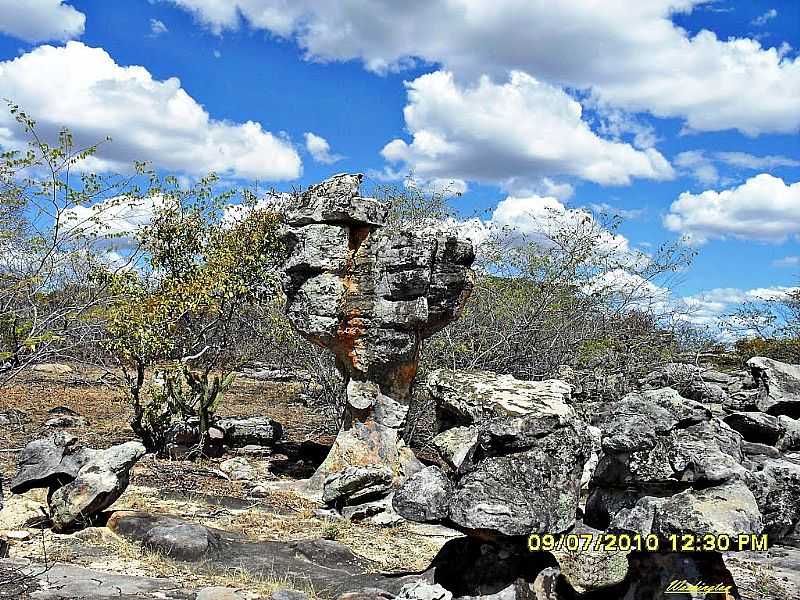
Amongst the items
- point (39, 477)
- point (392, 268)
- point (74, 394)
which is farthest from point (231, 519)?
point (74, 394)

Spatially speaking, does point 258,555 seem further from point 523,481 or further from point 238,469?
point 238,469

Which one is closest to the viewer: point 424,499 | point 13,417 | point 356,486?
point 424,499

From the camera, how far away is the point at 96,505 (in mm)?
8594

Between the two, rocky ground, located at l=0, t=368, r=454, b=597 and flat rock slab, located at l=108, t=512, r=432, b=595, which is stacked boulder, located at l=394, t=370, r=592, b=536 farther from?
rocky ground, located at l=0, t=368, r=454, b=597

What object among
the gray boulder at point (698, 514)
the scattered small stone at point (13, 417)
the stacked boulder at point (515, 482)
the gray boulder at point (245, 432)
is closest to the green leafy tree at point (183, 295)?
the gray boulder at point (245, 432)

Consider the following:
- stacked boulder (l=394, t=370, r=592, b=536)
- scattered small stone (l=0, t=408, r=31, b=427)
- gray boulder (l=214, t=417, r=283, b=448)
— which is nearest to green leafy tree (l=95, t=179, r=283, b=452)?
gray boulder (l=214, t=417, r=283, b=448)

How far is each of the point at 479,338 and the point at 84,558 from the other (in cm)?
974

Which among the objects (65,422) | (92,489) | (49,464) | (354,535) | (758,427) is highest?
(758,427)

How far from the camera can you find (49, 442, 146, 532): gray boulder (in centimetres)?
842

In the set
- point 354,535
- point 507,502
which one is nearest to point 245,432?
point 354,535

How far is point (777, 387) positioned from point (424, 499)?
1048cm

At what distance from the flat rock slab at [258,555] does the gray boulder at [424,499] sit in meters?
0.73

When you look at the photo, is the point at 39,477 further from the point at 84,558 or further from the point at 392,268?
the point at 392,268
